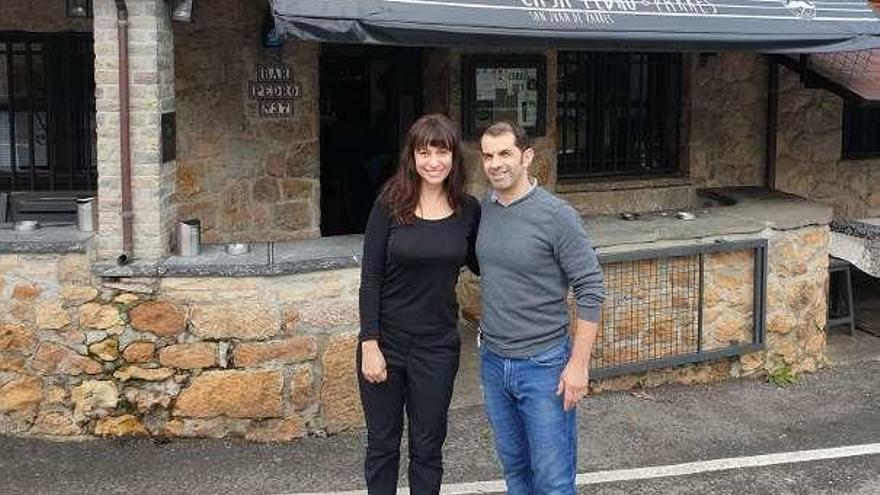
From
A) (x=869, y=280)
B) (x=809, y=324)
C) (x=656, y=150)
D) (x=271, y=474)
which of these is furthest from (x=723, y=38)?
(x=869, y=280)

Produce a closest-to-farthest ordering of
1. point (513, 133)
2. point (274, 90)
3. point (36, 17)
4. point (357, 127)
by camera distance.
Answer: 1. point (513, 133)
2. point (36, 17)
3. point (274, 90)
4. point (357, 127)

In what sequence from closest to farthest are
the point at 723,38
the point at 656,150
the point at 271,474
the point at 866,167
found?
the point at 271,474 < the point at 723,38 < the point at 656,150 < the point at 866,167

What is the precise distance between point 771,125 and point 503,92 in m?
2.79

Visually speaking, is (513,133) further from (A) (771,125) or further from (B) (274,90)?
(A) (771,125)

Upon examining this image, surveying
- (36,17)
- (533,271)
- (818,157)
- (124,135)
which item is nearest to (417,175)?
(533,271)

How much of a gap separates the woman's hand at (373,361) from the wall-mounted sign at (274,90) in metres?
4.01

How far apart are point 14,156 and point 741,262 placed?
5.29 metres

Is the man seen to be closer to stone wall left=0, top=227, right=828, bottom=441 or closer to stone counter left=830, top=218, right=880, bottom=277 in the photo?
stone wall left=0, top=227, right=828, bottom=441

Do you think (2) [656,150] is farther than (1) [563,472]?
Yes

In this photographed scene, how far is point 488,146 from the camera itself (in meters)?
3.81

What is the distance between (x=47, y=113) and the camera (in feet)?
25.2

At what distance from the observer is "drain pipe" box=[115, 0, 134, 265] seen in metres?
5.34

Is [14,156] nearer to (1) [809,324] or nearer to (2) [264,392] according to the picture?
(2) [264,392]

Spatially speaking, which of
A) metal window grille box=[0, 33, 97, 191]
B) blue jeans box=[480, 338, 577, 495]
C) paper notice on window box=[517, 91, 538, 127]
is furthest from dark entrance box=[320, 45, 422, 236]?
blue jeans box=[480, 338, 577, 495]
